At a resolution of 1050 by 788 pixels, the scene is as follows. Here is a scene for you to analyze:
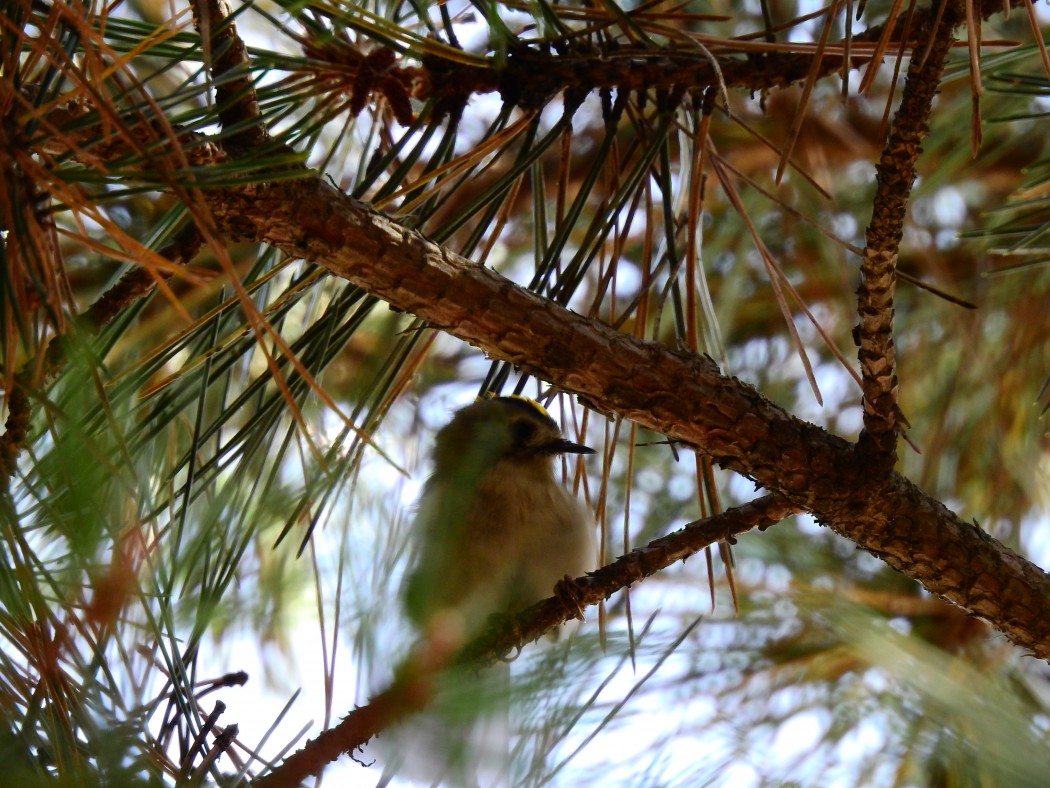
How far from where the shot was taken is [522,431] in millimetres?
2377

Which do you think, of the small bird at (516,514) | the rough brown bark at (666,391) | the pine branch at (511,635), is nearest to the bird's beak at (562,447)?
the small bird at (516,514)

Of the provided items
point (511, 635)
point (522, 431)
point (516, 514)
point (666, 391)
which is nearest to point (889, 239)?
point (666, 391)

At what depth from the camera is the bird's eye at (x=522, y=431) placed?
2.34 m

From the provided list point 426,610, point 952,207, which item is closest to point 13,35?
point 426,610

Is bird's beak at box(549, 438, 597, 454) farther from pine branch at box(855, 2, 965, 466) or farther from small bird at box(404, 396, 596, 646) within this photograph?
pine branch at box(855, 2, 965, 466)

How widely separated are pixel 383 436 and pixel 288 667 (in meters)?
0.93

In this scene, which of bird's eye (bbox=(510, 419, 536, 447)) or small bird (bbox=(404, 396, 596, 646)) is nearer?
small bird (bbox=(404, 396, 596, 646))

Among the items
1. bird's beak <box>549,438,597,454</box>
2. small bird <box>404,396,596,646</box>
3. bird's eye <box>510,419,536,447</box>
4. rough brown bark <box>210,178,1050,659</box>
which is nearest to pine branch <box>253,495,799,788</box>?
rough brown bark <box>210,178,1050,659</box>

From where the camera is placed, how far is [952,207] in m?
2.65

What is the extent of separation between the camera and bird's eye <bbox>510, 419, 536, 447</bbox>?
2342mm

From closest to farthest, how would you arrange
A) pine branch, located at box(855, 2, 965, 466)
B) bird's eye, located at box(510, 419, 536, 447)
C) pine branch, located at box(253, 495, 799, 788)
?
pine branch, located at box(253, 495, 799, 788)
pine branch, located at box(855, 2, 965, 466)
bird's eye, located at box(510, 419, 536, 447)

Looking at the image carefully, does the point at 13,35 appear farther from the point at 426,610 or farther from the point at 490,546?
the point at 490,546

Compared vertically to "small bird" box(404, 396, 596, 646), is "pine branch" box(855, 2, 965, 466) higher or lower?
lower

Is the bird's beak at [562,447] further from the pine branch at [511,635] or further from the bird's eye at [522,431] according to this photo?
the pine branch at [511,635]
